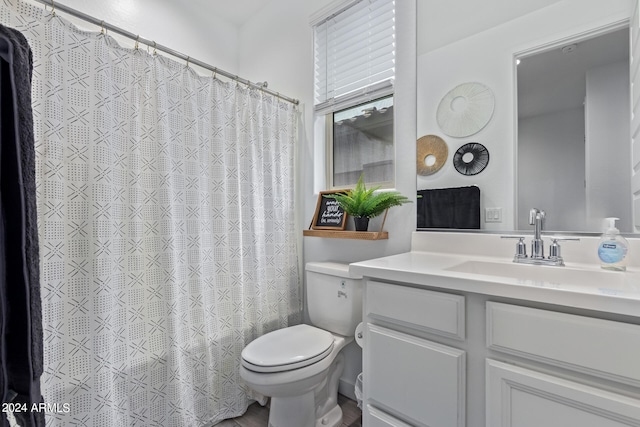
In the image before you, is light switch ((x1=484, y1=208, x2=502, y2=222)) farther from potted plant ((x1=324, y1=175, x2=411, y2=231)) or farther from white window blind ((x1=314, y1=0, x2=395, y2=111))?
white window blind ((x1=314, y1=0, x2=395, y2=111))

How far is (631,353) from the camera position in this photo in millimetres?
Answer: 609

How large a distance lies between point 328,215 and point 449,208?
0.71 meters

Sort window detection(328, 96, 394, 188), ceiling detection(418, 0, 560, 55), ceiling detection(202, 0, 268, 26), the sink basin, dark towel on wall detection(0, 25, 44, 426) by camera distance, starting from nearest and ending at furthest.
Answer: dark towel on wall detection(0, 25, 44, 426) < the sink basin < ceiling detection(418, 0, 560, 55) < window detection(328, 96, 394, 188) < ceiling detection(202, 0, 268, 26)

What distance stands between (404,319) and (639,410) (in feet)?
1.67

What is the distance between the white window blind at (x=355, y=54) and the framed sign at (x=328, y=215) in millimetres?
594

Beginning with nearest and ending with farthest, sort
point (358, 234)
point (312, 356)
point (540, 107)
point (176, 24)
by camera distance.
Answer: point (540, 107)
point (312, 356)
point (358, 234)
point (176, 24)

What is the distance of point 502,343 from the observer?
2.51 feet

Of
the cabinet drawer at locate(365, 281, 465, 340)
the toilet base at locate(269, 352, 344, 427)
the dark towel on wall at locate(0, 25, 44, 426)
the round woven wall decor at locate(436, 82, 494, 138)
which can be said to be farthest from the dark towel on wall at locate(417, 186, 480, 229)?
the dark towel on wall at locate(0, 25, 44, 426)

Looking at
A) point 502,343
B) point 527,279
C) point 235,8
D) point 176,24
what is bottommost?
point 502,343

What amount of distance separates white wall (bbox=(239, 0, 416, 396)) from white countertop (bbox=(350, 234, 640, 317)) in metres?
0.40

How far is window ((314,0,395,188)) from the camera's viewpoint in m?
1.66

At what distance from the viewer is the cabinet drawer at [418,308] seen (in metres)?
0.83

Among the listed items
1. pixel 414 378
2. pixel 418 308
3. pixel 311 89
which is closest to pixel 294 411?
pixel 414 378

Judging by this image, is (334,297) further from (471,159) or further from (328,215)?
(471,159)
